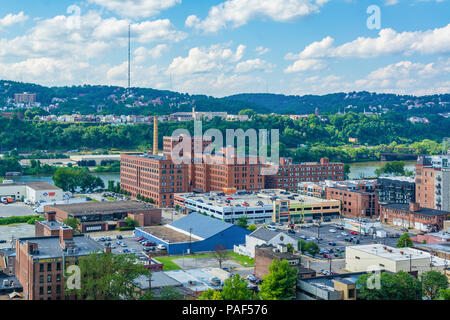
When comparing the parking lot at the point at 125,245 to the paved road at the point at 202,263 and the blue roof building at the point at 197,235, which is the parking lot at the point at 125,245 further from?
the paved road at the point at 202,263

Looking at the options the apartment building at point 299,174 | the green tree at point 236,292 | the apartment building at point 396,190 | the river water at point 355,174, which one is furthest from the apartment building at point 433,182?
the green tree at point 236,292

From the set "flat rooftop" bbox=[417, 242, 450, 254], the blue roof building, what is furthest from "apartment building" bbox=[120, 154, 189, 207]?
"flat rooftop" bbox=[417, 242, 450, 254]

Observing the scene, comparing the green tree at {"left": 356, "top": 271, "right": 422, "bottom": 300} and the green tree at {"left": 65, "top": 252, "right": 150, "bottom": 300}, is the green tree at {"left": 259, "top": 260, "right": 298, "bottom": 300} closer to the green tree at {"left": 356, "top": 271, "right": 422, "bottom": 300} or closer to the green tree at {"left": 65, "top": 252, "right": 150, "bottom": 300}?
the green tree at {"left": 356, "top": 271, "right": 422, "bottom": 300}

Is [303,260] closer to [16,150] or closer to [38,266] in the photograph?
[38,266]

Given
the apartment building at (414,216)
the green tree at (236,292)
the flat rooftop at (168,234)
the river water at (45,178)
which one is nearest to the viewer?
the green tree at (236,292)

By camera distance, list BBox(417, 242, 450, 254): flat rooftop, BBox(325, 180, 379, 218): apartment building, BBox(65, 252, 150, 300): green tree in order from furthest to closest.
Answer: BBox(325, 180, 379, 218): apartment building < BBox(417, 242, 450, 254): flat rooftop < BBox(65, 252, 150, 300): green tree
